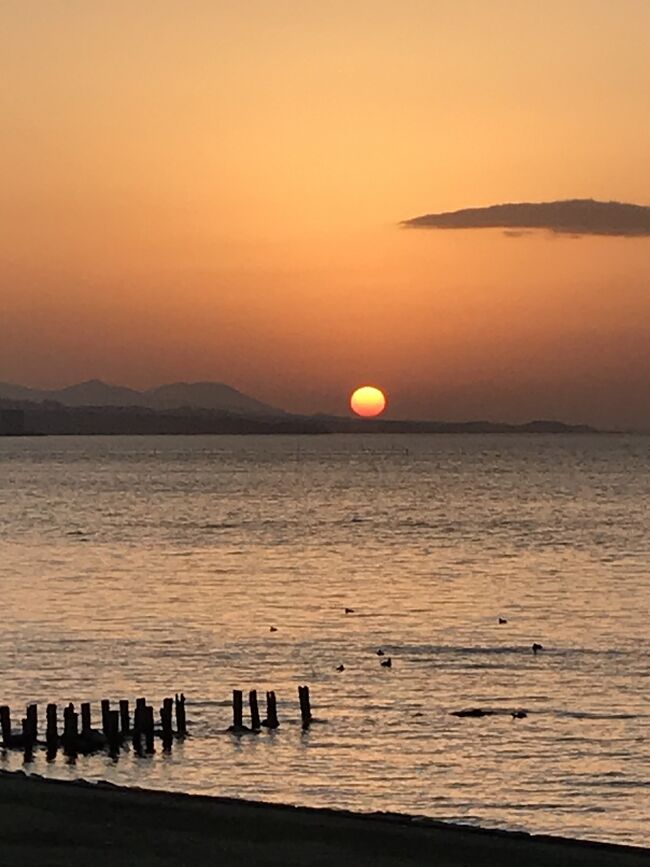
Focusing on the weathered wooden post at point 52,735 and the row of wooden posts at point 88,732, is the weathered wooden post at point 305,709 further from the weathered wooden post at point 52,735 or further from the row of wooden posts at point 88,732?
the weathered wooden post at point 52,735

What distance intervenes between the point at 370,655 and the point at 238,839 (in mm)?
42000

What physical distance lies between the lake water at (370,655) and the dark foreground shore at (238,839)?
15.1m

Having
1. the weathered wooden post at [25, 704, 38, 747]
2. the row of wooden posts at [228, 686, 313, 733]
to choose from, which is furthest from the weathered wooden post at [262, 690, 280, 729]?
the weathered wooden post at [25, 704, 38, 747]

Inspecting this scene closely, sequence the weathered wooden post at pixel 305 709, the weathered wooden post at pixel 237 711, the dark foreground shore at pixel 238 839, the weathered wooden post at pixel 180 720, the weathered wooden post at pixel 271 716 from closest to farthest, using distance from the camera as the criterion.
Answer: the dark foreground shore at pixel 238 839, the weathered wooden post at pixel 180 720, the weathered wooden post at pixel 237 711, the weathered wooden post at pixel 271 716, the weathered wooden post at pixel 305 709

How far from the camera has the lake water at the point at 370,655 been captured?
112ft

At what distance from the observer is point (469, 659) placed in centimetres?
5559

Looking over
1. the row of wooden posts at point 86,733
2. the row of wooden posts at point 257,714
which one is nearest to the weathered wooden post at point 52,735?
the row of wooden posts at point 86,733

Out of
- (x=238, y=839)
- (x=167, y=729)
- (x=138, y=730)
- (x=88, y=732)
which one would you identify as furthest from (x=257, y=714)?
(x=238, y=839)

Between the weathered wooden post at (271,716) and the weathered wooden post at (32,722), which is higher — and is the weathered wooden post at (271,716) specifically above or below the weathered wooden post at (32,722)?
below

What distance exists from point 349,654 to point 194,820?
41314 millimetres

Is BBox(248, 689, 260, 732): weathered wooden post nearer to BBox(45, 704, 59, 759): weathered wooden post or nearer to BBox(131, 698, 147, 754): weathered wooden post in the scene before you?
BBox(131, 698, 147, 754): weathered wooden post

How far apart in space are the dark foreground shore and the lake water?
15107mm

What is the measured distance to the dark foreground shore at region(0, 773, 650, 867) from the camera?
13914 millimetres

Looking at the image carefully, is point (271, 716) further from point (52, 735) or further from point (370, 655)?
point (370, 655)
